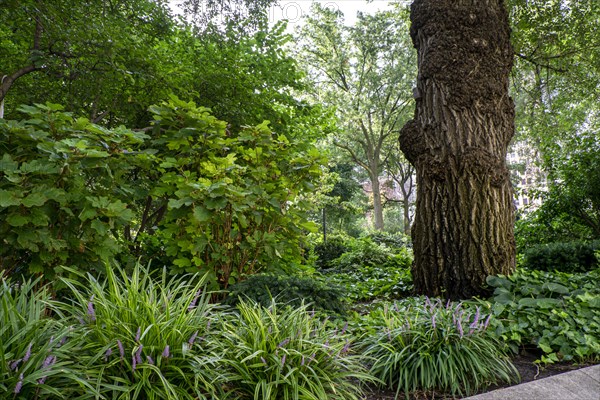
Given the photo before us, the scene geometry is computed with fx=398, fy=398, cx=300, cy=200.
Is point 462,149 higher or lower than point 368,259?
higher

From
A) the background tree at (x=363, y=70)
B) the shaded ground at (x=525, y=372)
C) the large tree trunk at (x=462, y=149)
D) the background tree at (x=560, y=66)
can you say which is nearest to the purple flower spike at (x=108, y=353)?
the shaded ground at (x=525, y=372)

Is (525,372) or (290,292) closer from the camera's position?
(525,372)

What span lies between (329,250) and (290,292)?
616cm

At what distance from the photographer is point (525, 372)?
229 cm

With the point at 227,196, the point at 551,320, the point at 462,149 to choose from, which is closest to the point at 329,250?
the point at 462,149

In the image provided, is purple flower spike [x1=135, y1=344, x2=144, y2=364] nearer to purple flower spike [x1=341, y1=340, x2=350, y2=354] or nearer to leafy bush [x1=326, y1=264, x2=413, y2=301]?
purple flower spike [x1=341, y1=340, x2=350, y2=354]

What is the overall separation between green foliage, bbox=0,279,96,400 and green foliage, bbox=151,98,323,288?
138 cm

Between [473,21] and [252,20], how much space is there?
4426 mm

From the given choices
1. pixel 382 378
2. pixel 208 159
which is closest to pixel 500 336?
pixel 382 378

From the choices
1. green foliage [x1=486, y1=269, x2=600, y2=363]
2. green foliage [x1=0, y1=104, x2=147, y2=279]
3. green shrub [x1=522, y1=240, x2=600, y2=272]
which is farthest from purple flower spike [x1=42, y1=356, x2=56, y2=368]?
green shrub [x1=522, y1=240, x2=600, y2=272]

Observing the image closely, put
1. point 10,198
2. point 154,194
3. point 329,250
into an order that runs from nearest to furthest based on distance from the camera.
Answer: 1. point 10,198
2. point 154,194
3. point 329,250

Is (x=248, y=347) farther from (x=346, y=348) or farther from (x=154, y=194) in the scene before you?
(x=154, y=194)

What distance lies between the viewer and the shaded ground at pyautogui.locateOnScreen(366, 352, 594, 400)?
2035mm

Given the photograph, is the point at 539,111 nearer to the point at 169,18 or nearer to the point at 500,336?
the point at 169,18
